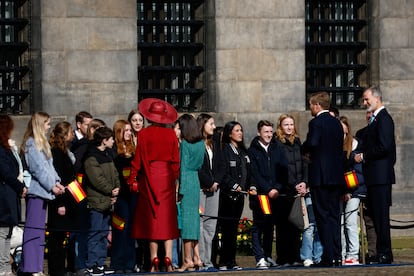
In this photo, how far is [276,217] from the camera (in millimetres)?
21031

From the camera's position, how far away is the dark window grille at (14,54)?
2447cm

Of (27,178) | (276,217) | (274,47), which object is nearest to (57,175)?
(27,178)

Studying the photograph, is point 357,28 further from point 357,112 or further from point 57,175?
point 57,175

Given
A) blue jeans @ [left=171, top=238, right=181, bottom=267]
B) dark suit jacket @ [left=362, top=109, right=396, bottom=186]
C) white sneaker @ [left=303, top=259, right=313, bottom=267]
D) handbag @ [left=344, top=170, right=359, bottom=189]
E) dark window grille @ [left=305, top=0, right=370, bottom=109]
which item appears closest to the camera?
dark suit jacket @ [left=362, top=109, right=396, bottom=186]

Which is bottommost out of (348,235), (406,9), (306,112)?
(348,235)

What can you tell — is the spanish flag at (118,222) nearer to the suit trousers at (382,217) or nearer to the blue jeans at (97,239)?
the blue jeans at (97,239)

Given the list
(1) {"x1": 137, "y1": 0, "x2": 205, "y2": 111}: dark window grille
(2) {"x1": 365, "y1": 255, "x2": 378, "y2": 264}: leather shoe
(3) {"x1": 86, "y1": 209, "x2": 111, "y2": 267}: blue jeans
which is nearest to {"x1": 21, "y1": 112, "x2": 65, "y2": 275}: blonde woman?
(3) {"x1": 86, "y1": 209, "x2": 111, "y2": 267}: blue jeans

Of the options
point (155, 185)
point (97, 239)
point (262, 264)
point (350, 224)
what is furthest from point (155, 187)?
point (350, 224)

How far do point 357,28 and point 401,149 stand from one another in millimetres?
2257

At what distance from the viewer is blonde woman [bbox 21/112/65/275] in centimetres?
1911

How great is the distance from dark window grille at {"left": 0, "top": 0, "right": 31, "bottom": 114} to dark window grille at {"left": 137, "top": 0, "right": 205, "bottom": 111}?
6.06 ft

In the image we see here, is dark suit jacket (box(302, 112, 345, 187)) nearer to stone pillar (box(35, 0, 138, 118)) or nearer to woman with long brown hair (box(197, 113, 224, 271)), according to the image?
woman with long brown hair (box(197, 113, 224, 271))

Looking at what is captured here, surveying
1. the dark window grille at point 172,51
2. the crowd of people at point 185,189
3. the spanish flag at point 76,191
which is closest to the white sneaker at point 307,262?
the crowd of people at point 185,189

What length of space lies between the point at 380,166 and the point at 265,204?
5.92 feet
